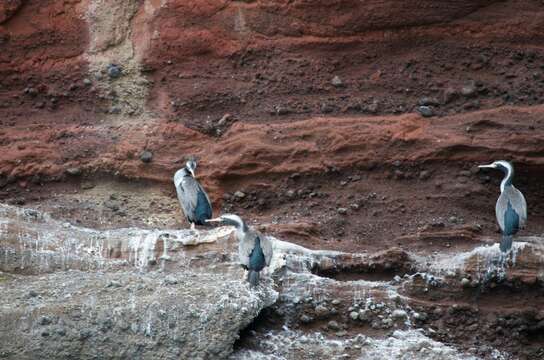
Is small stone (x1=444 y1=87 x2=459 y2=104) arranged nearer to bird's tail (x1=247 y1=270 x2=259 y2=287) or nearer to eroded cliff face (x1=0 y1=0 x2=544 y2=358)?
eroded cliff face (x1=0 y1=0 x2=544 y2=358)

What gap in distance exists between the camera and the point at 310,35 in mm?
17734

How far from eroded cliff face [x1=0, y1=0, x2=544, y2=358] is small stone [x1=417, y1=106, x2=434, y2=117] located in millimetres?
30

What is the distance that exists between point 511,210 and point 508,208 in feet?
0.23

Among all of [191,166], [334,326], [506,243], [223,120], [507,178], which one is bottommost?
[334,326]

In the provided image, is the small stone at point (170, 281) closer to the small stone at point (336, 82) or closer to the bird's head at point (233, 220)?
the bird's head at point (233, 220)

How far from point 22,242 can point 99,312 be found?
197 cm

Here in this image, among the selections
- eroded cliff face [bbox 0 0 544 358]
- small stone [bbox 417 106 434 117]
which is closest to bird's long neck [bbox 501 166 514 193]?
eroded cliff face [bbox 0 0 544 358]

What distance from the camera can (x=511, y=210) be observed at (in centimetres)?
1480

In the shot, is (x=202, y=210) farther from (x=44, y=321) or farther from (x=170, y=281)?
(x=44, y=321)

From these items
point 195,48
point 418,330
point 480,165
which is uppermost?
point 195,48

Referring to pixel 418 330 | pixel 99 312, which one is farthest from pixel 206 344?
pixel 418 330

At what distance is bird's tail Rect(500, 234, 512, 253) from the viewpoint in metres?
14.4

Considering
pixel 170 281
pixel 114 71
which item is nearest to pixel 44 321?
pixel 170 281

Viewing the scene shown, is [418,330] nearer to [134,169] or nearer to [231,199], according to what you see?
[231,199]
